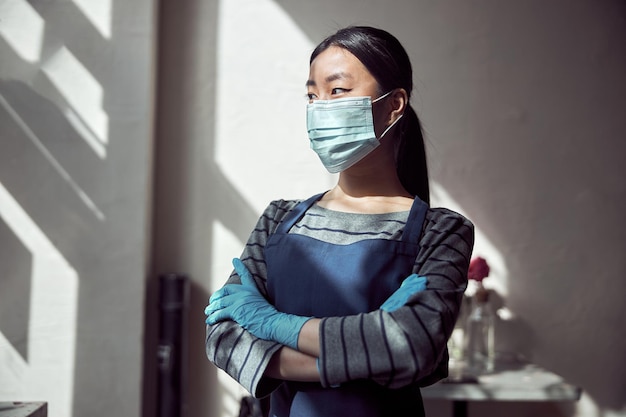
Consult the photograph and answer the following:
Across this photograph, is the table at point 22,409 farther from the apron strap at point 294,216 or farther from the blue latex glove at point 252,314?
the apron strap at point 294,216

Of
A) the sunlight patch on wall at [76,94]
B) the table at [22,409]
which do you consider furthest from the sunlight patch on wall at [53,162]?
the table at [22,409]

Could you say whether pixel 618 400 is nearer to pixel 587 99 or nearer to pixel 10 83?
pixel 587 99

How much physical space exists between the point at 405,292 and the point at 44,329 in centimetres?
208

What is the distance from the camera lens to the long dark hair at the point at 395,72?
132cm

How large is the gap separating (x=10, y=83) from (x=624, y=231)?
303 cm

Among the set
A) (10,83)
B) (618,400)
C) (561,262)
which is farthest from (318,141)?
(618,400)

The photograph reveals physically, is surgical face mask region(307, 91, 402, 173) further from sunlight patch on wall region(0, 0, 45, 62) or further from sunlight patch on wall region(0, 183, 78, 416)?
sunlight patch on wall region(0, 0, 45, 62)

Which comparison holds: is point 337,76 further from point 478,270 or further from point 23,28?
point 23,28

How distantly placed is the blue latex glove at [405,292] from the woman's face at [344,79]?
1.18ft

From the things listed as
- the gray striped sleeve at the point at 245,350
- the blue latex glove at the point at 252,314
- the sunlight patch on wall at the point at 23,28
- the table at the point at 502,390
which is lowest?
the table at the point at 502,390

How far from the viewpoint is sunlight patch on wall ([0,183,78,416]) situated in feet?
8.82

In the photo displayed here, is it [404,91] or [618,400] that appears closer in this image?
[404,91]

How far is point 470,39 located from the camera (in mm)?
3105

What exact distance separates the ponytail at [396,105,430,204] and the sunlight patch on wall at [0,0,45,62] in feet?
6.64
